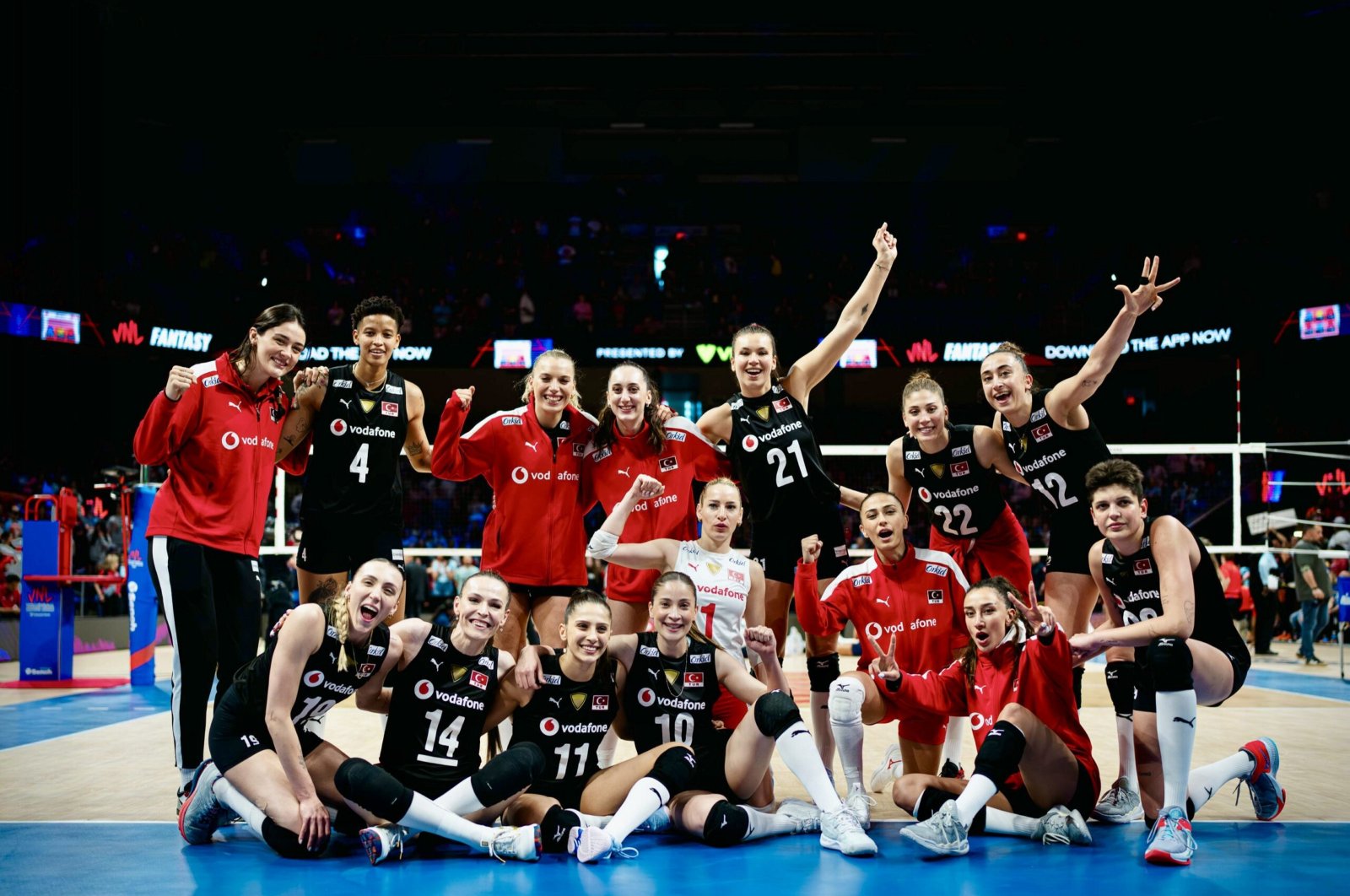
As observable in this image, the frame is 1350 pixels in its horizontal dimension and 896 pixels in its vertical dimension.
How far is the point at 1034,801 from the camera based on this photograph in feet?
14.5

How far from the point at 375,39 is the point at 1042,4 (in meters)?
12.8

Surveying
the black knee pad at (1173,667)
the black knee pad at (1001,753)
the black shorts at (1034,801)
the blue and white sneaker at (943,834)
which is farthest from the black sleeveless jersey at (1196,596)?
the blue and white sneaker at (943,834)

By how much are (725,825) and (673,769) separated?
0.99ft

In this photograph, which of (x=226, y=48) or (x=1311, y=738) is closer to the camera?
(x=1311, y=738)

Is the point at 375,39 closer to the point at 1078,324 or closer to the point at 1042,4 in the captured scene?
the point at 1042,4

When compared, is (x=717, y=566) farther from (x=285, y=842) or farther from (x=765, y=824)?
(x=285, y=842)

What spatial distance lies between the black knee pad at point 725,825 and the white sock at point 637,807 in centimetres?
20

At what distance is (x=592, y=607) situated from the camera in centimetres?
438

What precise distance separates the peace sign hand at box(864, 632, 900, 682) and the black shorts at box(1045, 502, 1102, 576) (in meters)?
1.13

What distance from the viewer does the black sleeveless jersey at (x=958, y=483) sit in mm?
5574

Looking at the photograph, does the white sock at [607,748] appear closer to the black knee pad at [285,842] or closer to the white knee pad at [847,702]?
the white knee pad at [847,702]

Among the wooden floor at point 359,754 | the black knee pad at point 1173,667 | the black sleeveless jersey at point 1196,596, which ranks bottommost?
the wooden floor at point 359,754

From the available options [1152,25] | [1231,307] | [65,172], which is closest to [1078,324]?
[1231,307]

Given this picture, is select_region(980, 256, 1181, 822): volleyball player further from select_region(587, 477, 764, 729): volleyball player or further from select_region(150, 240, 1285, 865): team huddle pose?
select_region(587, 477, 764, 729): volleyball player
